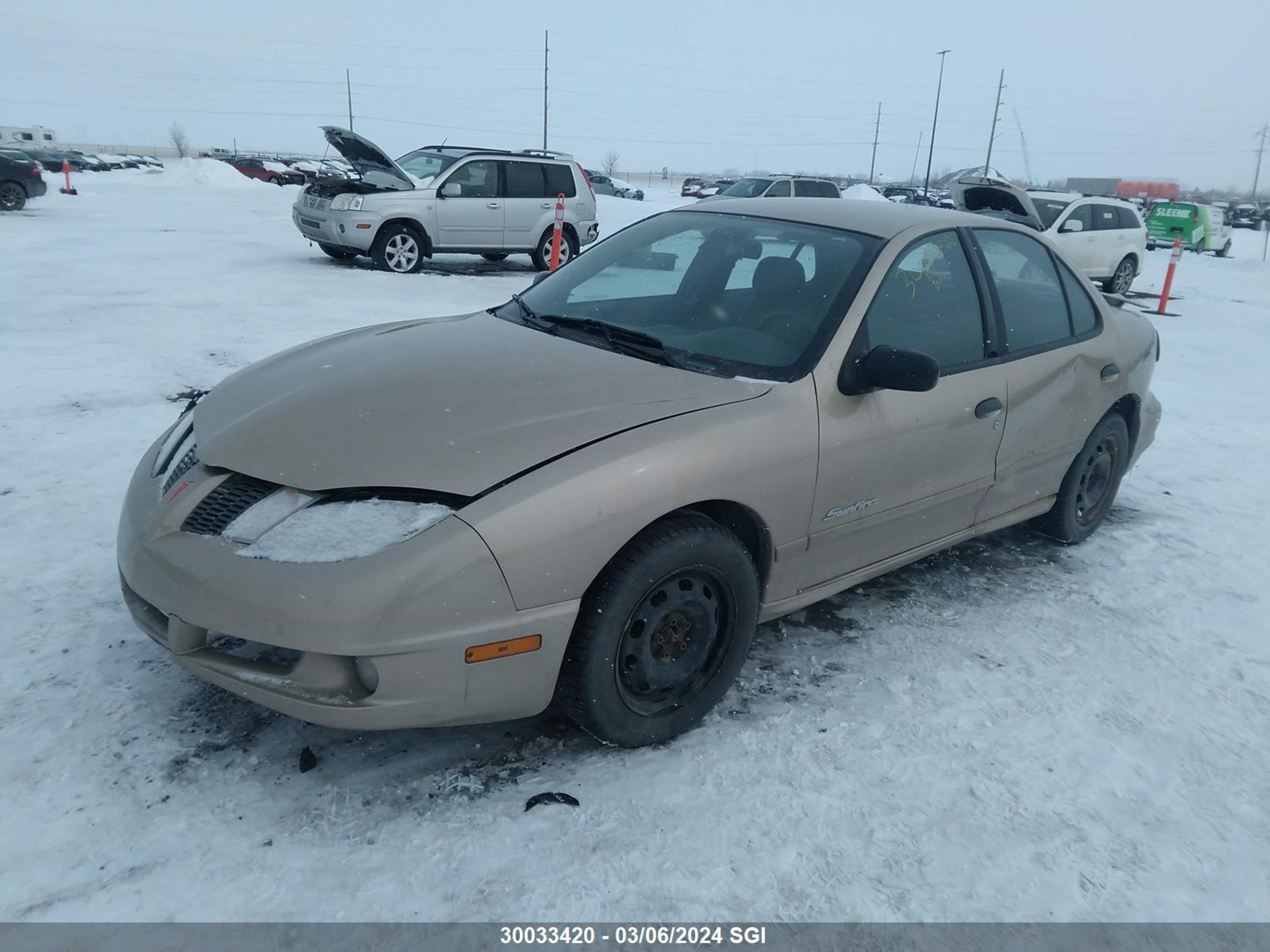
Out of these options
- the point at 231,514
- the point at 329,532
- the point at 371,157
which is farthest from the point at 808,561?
the point at 371,157

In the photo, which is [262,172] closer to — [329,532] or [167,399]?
[167,399]

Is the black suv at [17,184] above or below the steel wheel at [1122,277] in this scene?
above

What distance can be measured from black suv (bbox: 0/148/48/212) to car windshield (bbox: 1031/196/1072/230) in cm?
1856

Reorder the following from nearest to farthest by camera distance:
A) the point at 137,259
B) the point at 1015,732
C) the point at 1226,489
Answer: the point at 1015,732
the point at 1226,489
the point at 137,259

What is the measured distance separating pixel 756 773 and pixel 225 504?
5.41 ft

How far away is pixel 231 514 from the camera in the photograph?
2445 mm

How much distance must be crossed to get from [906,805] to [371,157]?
11800mm

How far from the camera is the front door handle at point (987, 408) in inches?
137

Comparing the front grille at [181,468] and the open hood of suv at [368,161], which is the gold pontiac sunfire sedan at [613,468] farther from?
the open hood of suv at [368,161]

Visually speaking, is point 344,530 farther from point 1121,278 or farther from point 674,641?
point 1121,278

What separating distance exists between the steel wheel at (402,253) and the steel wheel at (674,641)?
1086cm

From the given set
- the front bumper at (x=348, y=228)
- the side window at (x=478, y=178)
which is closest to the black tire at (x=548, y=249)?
the side window at (x=478, y=178)

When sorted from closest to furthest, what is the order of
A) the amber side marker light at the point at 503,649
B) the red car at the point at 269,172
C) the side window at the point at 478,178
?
the amber side marker light at the point at 503,649, the side window at the point at 478,178, the red car at the point at 269,172

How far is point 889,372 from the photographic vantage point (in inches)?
115
